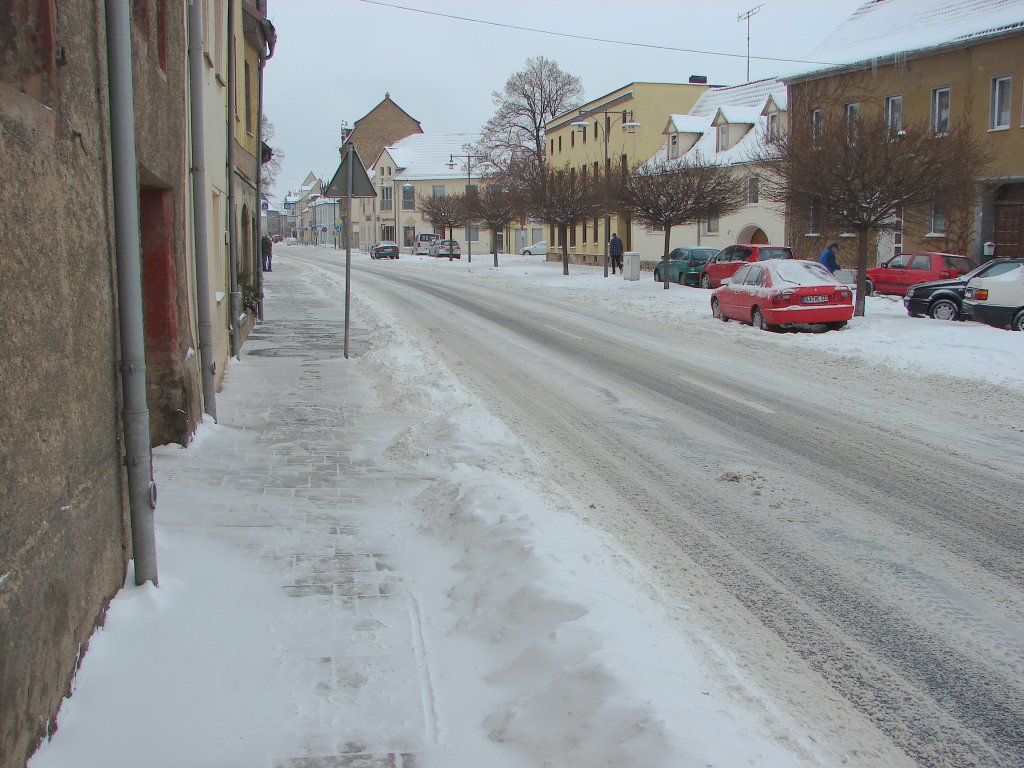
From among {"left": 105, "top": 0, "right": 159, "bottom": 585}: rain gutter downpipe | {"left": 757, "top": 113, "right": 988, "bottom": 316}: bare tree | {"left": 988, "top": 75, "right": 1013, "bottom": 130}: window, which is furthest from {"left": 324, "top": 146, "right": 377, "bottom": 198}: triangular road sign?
{"left": 988, "top": 75, "right": 1013, "bottom": 130}: window

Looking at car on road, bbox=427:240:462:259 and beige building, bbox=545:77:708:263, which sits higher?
beige building, bbox=545:77:708:263

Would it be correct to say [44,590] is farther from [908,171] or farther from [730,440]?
[908,171]

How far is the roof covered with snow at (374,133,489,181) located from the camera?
285ft

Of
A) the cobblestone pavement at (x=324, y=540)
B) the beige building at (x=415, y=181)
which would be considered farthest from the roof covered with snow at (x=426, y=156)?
the cobblestone pavement at (x=324, y=540)

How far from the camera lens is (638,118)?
5066 centimetres

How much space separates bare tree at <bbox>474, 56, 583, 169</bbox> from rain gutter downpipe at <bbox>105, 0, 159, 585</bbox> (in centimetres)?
6703

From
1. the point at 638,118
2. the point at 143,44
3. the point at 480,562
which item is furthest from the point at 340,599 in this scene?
the point at 638,118

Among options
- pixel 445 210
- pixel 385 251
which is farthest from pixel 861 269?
pixel 385 251

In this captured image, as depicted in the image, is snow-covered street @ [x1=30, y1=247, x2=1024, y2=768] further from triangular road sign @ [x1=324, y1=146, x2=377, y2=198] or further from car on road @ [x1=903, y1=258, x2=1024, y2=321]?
car on road @ [x1=903, y1=258, x2=1024, y2=321]

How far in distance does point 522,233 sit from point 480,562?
245 feet

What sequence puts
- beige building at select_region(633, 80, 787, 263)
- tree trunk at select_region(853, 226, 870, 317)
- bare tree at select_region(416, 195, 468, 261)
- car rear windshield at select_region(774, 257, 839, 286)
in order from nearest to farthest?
car rear windshield at select_region(774, 257, 839, 286) < tree trunk at select_region(853, 226, 870, 317) < beige building at select_region(633, 80, 787, 263) < bare tree at select_region(416, 195, 468, 261)

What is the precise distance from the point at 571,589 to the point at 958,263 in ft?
74.0

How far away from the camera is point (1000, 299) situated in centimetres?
1692

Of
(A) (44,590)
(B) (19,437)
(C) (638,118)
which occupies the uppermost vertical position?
(C) (638,118)
